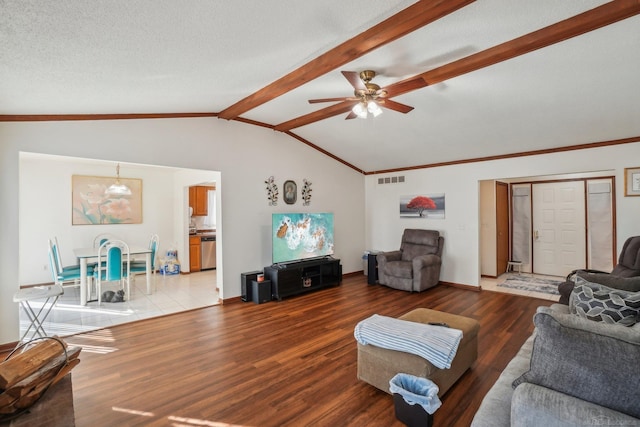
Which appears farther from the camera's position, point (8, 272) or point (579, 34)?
point (8, 272)

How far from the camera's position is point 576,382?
1194 millimetres

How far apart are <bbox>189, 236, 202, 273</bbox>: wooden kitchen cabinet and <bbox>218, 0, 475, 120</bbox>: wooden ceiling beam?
4.41 meters

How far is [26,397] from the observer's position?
1541 millimetres

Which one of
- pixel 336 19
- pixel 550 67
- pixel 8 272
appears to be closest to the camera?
pixel 336 19

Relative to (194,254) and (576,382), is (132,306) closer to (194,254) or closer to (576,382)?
(194,254)

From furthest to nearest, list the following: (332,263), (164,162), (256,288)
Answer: (332,263)
(256,288)
(164,162)

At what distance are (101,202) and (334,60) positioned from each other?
5.78m

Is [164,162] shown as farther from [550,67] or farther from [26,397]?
[550,67]

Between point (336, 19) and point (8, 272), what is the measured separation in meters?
3.90

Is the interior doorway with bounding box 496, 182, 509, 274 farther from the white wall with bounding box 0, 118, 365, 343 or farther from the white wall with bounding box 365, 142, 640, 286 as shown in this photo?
the white wall with bounding box 0, 118, 365, 343

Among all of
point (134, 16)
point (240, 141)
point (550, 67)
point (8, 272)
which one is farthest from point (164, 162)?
point (550, 67)

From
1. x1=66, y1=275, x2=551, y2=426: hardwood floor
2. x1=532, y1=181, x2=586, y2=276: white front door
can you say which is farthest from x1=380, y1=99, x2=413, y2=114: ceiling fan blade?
x1=532, y1=181, x2=586, y2=276: white front door

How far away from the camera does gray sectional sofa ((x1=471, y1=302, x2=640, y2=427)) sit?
1101 mm

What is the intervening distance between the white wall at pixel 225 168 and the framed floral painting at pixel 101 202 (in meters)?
0.75
